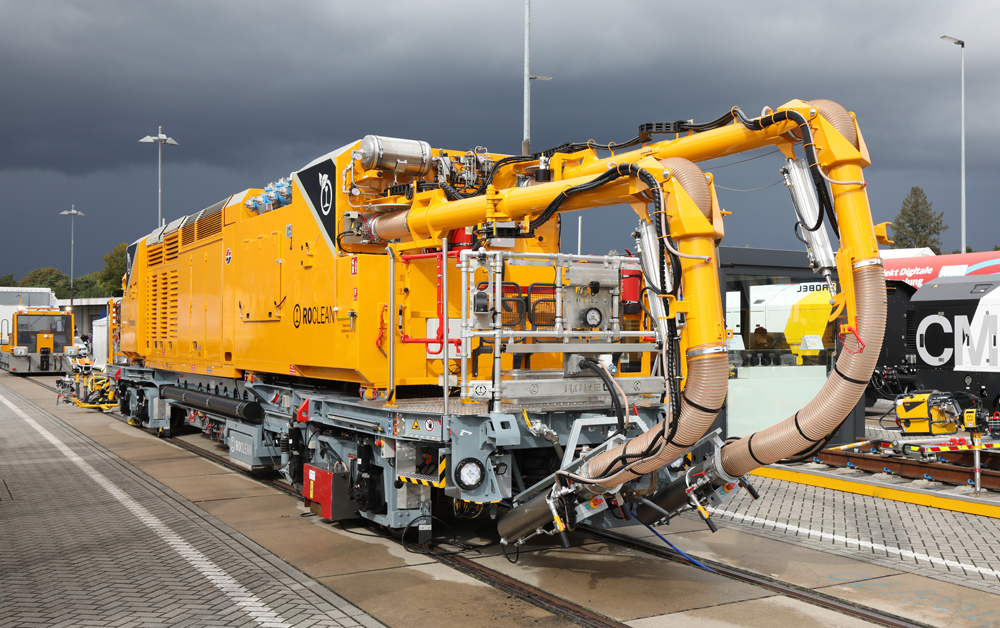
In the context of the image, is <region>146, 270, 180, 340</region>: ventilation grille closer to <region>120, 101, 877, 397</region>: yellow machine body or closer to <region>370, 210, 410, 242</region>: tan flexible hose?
<region>120, 101, 877, 397</region>: yellow machine body

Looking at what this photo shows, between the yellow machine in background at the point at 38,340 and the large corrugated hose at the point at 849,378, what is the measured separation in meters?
39.5

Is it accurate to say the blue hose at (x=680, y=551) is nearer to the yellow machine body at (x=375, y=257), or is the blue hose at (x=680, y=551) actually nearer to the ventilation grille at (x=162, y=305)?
the yellow machine body at (x=375, y=257)

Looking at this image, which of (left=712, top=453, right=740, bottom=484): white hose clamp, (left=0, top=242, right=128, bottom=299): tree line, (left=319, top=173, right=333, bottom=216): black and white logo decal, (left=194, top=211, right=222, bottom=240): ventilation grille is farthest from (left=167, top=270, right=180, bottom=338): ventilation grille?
(left=0, top=242, right=128, bottom=299): tree line

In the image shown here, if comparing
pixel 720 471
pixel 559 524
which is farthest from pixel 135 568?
pixel 720 471

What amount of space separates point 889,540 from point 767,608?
2774mm

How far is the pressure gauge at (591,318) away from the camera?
7527mm

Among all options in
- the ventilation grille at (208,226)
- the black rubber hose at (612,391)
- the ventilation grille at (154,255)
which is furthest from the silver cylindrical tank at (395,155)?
the ventilation grille at (154,255)

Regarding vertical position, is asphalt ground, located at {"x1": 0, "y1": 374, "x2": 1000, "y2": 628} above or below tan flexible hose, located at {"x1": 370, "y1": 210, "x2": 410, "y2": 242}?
below

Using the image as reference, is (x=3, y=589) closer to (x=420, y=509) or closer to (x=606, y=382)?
(x=420, y=509)

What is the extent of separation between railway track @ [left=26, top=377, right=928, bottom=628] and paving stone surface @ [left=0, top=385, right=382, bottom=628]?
3.89 feet

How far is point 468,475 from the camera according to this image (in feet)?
21.8

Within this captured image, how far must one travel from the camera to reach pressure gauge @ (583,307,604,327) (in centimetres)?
753

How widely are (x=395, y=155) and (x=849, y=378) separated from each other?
4.81 m

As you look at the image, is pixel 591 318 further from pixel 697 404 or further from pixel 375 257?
pixel 697 404
